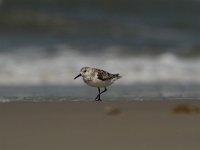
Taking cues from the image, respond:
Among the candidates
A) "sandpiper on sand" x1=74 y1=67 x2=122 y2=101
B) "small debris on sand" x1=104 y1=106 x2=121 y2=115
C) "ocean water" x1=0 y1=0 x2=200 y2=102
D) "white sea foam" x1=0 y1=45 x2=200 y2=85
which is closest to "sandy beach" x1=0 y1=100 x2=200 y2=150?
"small debris on sand" x1=104 y1=106 x2=121 y2=115

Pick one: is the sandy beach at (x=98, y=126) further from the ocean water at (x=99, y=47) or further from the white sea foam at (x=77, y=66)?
the white sea foam at (x=77, y=66)

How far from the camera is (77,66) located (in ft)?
33.3

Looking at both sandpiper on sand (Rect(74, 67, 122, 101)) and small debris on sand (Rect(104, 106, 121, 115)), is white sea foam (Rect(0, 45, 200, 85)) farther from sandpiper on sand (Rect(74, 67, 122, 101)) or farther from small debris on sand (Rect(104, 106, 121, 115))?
small debris on sand (Rect(104, 106, 121, 115))

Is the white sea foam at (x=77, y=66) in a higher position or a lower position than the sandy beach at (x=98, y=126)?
higher

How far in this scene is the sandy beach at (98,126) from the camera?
192 inches

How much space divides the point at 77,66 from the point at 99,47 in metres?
1.19

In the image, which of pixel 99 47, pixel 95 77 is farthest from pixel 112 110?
pixel 99 47

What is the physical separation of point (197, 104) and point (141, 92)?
4.31 ft

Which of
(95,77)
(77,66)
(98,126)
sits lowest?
(98,126)

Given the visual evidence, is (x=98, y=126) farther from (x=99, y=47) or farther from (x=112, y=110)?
(x=99, y=47)

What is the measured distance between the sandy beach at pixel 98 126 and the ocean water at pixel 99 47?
29.0 inches

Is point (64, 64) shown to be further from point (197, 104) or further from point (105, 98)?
point (197, 104)

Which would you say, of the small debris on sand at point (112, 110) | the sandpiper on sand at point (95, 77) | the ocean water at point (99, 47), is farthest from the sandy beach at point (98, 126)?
the ocean water at point (99, 47)

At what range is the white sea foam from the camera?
9.34 meters
